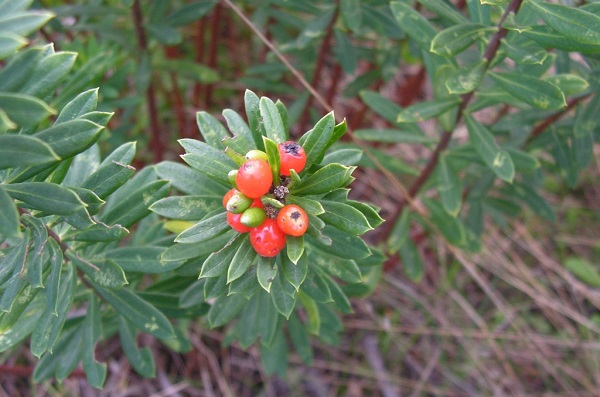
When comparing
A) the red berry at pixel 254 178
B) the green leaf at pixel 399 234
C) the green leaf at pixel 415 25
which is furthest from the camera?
the green leaf at pixel 399 234

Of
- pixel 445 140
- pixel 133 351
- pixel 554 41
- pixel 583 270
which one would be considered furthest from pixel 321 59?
pixel 583 270

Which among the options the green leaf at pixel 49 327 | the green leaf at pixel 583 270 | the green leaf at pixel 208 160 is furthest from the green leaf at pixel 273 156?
the green leaf at pixel 583 270

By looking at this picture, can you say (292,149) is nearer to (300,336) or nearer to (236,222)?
(236,222)

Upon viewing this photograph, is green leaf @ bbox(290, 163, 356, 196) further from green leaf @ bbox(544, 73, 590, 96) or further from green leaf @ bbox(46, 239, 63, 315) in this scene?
green leaf @ bbox(544, 73, 590, 96)

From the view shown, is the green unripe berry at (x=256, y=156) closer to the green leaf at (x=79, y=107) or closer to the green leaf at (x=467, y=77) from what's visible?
the green leaf at (x=79, y=107)

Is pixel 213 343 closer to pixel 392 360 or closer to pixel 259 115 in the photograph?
pixel 392 360

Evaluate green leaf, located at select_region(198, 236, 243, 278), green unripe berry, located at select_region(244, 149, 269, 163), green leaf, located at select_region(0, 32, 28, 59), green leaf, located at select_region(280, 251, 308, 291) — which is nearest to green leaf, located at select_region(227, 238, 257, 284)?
green leaf, located at select_region(198, 236, 243, 278)

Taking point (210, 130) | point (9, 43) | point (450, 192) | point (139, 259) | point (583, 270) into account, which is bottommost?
point (583, 270)
